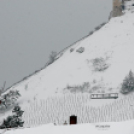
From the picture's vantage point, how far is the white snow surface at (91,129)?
16078 mm

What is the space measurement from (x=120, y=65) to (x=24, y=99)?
25235mm

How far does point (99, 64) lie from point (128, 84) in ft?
58.7

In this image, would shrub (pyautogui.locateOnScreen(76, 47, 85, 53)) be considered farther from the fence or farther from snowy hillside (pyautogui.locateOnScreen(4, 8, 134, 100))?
the fence

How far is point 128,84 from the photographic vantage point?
2589 inches

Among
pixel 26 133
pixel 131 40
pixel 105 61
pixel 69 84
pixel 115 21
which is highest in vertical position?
pixel 115 21

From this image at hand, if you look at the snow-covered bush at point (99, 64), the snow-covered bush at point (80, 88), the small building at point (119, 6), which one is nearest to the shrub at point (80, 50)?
the snow-covered bush at point (99, 64)

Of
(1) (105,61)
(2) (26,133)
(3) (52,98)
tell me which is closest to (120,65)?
(1) (105,61)

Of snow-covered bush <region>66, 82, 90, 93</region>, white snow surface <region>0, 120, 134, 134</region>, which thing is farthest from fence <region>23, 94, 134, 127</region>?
white snow surface <region>0, 120, 134, 134</region>

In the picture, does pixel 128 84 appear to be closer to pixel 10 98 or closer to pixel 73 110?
pixel 73 110

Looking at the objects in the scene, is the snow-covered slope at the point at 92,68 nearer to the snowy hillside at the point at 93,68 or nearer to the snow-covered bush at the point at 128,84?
the snowy hillside at the point at 93,68

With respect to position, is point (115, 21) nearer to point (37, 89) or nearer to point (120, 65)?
point (120, 65)

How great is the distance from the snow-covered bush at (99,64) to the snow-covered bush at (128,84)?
12.9m

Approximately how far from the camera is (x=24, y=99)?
71250 millimetres

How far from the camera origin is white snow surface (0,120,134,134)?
52.7 feet
